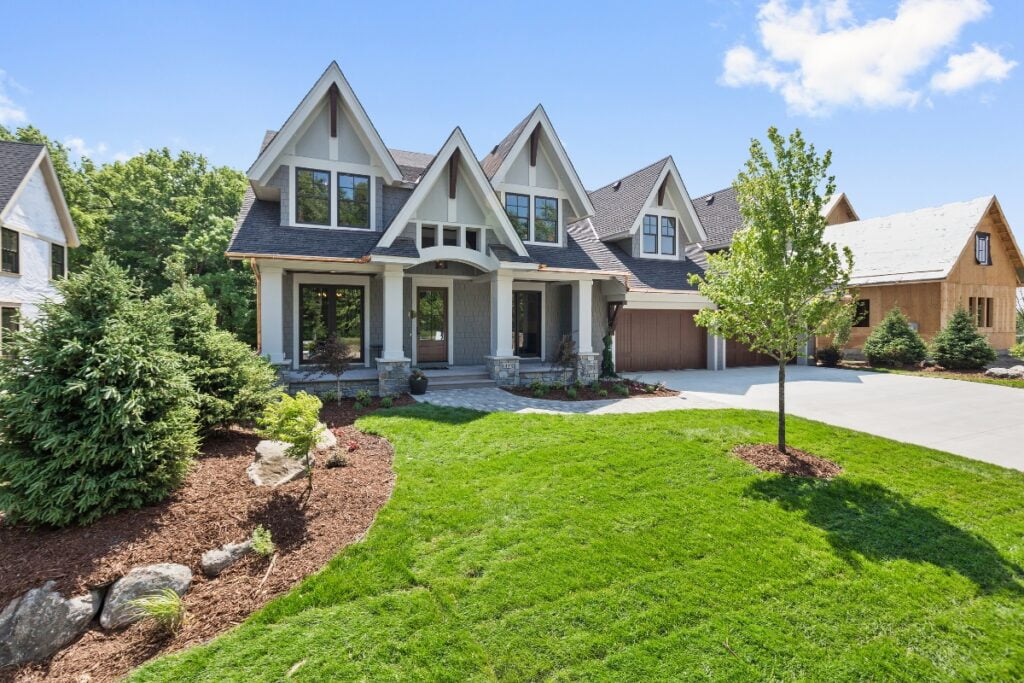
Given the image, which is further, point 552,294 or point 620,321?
point 620,321

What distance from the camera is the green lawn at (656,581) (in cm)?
316

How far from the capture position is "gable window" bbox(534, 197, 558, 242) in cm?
1527

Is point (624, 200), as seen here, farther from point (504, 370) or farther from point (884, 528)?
point (884, 528)

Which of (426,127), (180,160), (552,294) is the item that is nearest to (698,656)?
(552,294)

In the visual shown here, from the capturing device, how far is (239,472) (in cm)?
585

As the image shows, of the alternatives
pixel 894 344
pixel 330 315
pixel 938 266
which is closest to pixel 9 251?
pixel 330 315

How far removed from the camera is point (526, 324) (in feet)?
52.9

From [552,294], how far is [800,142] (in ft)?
33.5

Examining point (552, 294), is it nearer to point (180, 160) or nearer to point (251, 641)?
point (251, 641)

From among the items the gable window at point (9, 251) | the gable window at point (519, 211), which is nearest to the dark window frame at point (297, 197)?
the gable window at point (519, 211)

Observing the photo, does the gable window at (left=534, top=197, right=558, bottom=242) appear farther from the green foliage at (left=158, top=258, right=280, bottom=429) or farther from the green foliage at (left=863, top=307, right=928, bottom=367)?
the green foliage at (left=863, top=307, right=928, bottom=367)

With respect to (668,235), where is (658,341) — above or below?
below

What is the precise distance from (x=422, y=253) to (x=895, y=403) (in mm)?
12838

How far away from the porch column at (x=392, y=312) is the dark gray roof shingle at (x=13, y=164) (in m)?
14.7
